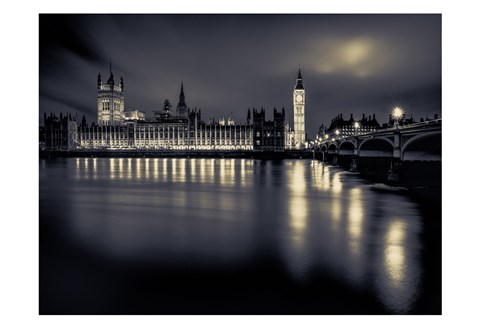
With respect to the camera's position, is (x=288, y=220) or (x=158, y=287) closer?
(x=158, y=287)

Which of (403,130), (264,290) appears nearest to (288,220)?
(264,290)

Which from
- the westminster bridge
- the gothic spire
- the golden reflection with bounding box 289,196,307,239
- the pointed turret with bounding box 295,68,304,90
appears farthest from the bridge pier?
the gothic spire

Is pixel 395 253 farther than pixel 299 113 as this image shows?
No

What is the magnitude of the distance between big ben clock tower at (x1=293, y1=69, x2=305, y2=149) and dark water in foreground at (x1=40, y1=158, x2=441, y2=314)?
103585mm

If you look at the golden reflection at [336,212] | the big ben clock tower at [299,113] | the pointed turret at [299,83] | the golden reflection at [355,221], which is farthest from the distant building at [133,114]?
the golden reflection at [336,212]

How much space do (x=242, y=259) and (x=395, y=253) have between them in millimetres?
3720

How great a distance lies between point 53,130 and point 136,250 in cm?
12524

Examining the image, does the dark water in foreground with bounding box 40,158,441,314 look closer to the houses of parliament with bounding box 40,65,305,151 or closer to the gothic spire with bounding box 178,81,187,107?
the houses of parliament with bounding box 40,65,305,151

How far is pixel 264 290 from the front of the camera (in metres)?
7.09

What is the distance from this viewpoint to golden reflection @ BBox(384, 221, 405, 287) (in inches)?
312

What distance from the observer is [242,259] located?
30.2 feet

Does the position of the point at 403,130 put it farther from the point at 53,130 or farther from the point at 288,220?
the point at 53,130

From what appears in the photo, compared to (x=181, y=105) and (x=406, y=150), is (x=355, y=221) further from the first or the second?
(x=181, y=105)

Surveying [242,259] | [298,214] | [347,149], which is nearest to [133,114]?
[347,149]
